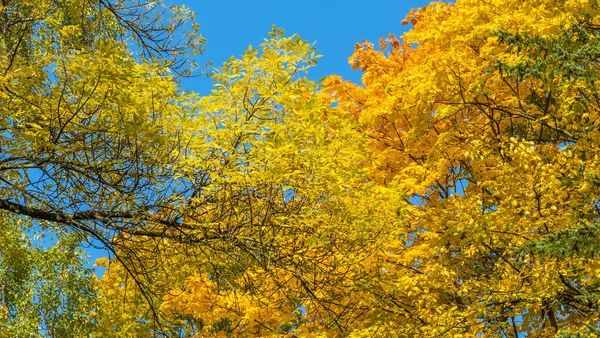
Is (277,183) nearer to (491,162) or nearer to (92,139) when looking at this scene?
(92,139)

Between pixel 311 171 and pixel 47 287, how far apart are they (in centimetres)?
1396

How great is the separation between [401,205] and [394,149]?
414 cm

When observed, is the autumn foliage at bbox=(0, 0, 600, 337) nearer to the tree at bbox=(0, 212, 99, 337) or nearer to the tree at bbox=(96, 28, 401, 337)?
the tree at bbox=(96, 28, 401, 337)

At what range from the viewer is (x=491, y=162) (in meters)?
13.5

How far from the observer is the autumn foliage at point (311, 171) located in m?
7.37

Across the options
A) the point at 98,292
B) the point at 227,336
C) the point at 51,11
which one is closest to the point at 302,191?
the point at 51,11

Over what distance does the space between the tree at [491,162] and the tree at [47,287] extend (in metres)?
9.00

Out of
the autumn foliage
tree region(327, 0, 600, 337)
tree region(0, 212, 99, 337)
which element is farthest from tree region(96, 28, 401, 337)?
tree region(0, 212, 99, 337)

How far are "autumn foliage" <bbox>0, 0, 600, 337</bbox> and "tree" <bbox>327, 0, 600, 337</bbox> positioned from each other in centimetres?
5

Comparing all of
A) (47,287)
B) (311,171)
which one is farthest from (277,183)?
(47,287)

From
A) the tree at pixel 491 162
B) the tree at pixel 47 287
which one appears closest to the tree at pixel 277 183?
the tree at pixel 491 162

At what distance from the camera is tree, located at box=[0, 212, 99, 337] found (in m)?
19.0

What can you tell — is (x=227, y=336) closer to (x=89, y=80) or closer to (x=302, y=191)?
(x=302, y=191)

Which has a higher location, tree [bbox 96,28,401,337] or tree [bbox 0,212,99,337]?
tree [bbox 0,212,99,337]
